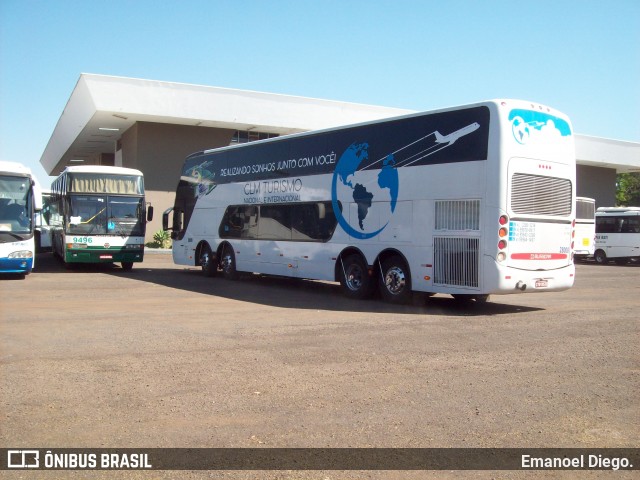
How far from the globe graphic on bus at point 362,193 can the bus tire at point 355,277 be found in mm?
584

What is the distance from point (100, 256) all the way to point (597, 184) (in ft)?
127

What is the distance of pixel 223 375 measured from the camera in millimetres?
7367

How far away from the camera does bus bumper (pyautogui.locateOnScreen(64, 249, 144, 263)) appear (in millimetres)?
21469

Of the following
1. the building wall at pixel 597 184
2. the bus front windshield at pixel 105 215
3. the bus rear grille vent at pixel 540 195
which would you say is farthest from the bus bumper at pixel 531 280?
the building wall at pixel 597 184

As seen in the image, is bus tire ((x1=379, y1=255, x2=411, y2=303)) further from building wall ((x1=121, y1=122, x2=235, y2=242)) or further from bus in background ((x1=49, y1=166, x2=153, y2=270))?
building wall ((x1=121, y1=122, x2=235, y2=242))

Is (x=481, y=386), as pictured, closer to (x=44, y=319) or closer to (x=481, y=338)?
(x=481, y=338)

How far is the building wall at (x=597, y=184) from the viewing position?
48.7m

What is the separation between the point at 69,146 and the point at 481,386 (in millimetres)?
42878

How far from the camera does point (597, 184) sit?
1953 inches

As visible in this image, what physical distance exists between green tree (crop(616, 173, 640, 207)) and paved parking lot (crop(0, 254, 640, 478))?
68318mm

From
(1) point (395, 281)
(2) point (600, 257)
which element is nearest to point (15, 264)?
(1) point (395, 281)

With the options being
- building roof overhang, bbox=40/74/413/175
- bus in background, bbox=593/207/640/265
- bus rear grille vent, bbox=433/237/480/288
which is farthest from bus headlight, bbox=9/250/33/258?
bus in background, bbox=593/207/640/265

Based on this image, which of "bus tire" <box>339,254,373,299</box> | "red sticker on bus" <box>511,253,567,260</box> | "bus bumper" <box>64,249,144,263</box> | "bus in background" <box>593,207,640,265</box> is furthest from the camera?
"bus in background" <box>593,207,640,265</box>

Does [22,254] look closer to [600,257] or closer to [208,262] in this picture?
[208,262]
